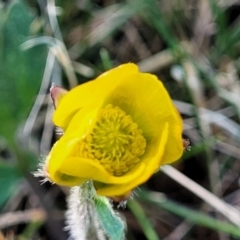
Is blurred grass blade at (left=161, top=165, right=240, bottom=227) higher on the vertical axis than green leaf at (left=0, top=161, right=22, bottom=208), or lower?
lower

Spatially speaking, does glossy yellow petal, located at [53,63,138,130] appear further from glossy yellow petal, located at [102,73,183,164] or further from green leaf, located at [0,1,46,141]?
green leaf, located at [0,1,46,141]

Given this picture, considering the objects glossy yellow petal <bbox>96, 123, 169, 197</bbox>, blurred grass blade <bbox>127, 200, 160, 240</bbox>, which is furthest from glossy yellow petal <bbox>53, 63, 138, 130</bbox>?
blurred grass blade <bbox>127, 200, 160, 240</bbox>

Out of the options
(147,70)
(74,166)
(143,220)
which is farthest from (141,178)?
(147,70)

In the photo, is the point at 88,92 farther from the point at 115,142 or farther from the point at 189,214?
the point at 189,214

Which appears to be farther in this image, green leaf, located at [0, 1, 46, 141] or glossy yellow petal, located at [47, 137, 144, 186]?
green leaf, located at [0, 1, 46, 141]

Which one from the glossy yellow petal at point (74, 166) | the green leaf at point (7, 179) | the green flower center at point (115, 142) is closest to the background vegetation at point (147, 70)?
the green leaf at point (7, 179)

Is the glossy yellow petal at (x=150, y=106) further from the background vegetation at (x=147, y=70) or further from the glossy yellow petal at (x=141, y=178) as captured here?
the background vegetation at (x=147, y=70)

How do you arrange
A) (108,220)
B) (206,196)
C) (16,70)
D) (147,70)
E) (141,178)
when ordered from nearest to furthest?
(141,178)
(108,220)
(16,70)
(206,196)
(147,70)
